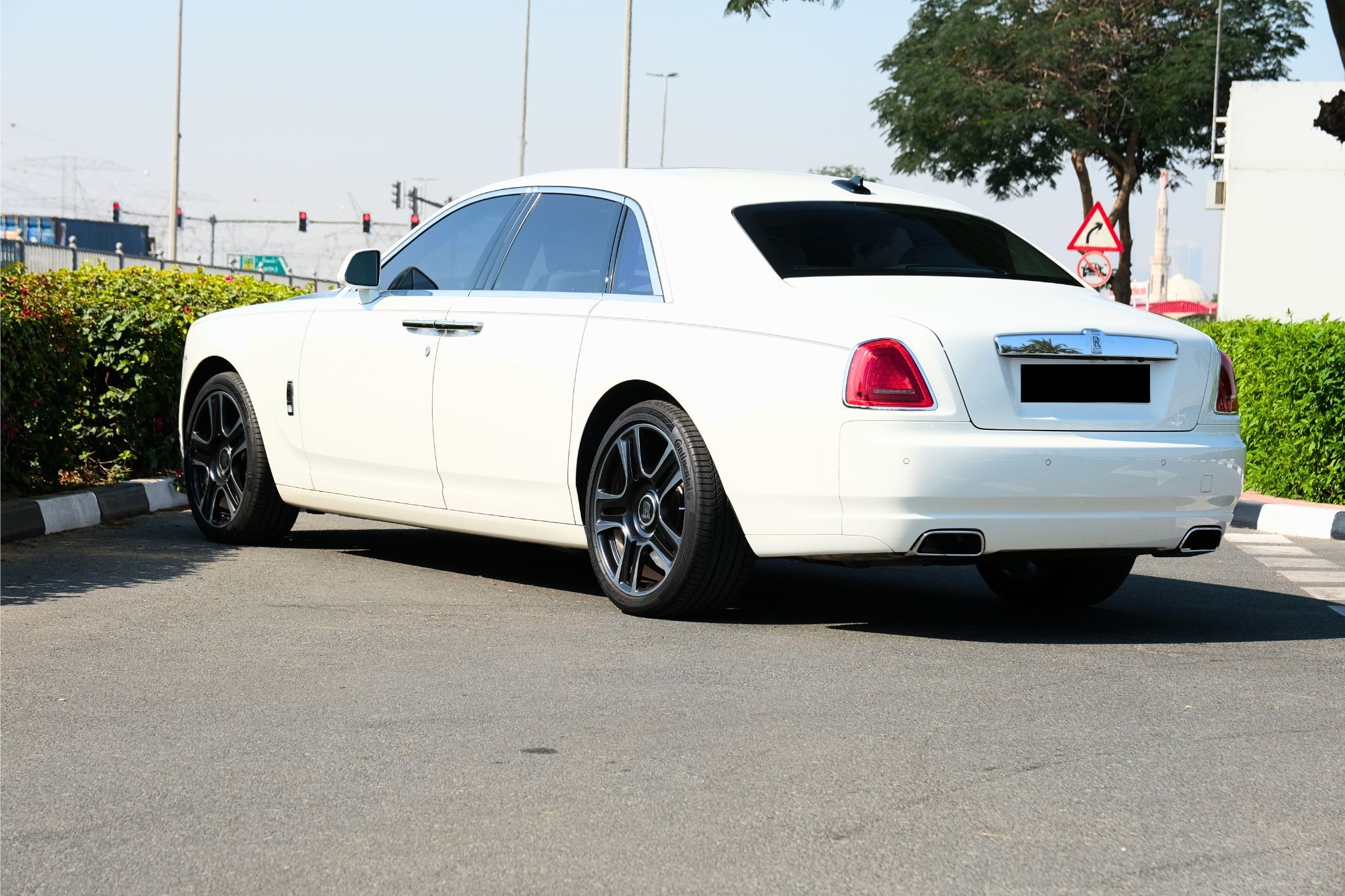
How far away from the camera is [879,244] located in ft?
21.3

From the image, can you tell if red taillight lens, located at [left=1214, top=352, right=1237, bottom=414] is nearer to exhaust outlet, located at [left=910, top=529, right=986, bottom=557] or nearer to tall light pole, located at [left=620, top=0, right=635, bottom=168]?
exhaust outlet, located at [left=910, top=529, right=986, bottom=557]

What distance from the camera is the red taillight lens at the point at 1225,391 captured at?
20.5 feet

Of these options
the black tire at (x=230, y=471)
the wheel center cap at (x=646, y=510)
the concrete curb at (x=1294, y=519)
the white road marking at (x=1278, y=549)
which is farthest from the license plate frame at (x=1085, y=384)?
the concrete curb at (x=1294, y=519)

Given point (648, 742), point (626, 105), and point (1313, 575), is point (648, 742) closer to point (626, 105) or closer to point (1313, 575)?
point (1313, 575)

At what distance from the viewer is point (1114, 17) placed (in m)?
39.1

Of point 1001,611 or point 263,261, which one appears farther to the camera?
point 263,261

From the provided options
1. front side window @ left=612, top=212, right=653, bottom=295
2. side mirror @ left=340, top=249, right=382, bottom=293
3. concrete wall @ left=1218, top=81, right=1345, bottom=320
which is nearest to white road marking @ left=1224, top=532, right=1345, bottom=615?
front side window @ left=612, top=212, right=653, bottom=295

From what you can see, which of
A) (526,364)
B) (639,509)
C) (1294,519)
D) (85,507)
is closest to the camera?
(639,509)

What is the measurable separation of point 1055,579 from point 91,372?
5992 millimetres

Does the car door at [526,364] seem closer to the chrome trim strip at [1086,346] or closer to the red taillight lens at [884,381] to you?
the red taillight lens at [884,381]

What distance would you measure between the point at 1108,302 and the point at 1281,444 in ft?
20.9

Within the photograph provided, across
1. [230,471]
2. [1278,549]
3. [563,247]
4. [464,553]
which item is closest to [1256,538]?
[1278,549]

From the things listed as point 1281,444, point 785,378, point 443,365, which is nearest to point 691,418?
point 785,378

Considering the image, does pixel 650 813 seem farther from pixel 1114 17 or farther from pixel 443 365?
pixel 1114 17
